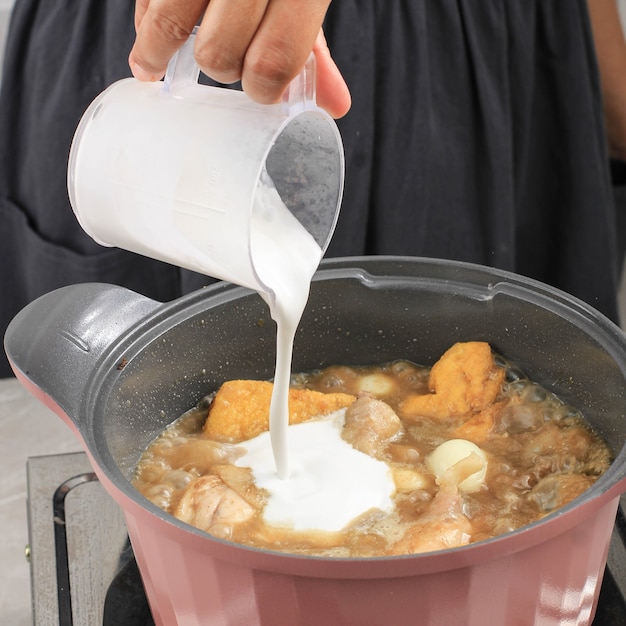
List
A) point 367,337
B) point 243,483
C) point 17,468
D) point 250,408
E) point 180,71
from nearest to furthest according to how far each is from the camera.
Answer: point 180,71 < point 243,483 < point 250,408 < point 367,337 < point 17,468

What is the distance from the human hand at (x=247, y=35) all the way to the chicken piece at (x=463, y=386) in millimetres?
474

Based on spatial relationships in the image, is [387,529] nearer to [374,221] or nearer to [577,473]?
[577,473]

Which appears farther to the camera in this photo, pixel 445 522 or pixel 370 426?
pixel 370 426

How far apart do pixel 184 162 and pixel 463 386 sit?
19.0 inches

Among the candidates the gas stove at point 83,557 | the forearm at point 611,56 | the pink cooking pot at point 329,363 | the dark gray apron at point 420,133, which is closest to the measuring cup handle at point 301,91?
the pink cooking pot at point 329,363

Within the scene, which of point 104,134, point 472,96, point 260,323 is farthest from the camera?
point 472,96

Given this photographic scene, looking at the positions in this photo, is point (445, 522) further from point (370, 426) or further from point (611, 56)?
point (611, 56)

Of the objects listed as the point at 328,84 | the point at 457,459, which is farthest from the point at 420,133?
the point at 457,459

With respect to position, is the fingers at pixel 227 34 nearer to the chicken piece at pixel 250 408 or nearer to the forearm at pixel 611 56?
the chicken piece at pixel 250 408

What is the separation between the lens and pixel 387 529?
0.89 metres

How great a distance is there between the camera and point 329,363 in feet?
3.96

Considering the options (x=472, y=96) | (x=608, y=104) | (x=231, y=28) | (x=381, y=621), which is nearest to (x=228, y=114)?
(x=231, y=28)

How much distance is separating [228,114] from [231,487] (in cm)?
37

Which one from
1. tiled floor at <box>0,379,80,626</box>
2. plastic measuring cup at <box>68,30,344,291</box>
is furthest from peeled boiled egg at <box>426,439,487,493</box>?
tiled floor at <box>0,379,80,626</box>
